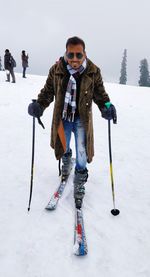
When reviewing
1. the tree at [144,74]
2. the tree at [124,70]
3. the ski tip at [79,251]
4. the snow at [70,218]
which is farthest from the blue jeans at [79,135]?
the tree at [124,70]

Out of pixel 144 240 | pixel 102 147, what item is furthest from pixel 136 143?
pixel 144 240

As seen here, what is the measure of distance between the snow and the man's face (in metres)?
2.17

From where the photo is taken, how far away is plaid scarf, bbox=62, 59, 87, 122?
3496 mm

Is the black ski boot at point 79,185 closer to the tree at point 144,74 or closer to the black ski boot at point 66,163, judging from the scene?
the black ski boot at point 66,163

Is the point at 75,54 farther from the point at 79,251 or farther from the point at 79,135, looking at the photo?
the point at 79,251

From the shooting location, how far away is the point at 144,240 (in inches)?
131

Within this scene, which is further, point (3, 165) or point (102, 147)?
point (102, 147)

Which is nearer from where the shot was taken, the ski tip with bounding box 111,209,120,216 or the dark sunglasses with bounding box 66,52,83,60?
the dark sunglasses with bounding box 66,52,83,60

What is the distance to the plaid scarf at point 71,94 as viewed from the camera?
11.5ft

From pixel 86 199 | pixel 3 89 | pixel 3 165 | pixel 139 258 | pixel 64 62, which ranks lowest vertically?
pixel 139 258

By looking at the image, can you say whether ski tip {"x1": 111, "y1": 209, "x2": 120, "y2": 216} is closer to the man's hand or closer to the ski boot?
the ski boot

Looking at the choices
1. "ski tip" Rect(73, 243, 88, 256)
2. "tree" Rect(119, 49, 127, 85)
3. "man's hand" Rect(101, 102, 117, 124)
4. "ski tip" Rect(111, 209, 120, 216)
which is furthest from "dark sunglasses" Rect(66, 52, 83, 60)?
"tree" Rect(119, 49, 127, 85)

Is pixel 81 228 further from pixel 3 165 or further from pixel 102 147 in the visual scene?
pixel 102 147

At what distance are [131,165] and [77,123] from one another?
7.86ft
